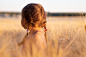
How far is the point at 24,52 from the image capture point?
1.05 metres

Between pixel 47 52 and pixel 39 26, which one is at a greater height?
pixel 39 26

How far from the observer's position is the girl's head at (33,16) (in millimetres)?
1080

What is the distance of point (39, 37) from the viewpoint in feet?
3.35

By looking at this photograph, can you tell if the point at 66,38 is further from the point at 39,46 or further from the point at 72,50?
the point at 39,46

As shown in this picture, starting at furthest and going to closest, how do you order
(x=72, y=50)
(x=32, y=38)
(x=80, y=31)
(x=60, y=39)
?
(x=80, y=31) < (x=60, y=39) < (x=72, y=50) < (x=32, y=38)

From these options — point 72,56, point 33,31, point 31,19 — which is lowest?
A: point 72,56

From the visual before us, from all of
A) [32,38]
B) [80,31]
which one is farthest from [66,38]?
[32,38]

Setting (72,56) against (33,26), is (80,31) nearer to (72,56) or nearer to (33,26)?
(72,56)

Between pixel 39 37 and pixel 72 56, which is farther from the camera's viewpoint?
pixel 72 56

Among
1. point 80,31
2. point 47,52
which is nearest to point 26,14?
point 47,52

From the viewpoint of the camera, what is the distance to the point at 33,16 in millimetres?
1077

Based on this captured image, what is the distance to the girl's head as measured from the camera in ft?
3.54

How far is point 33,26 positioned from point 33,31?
0.05 meters

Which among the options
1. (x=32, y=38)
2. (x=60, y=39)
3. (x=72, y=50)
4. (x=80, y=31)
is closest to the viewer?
(x=32, y=38)
